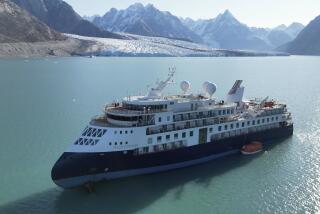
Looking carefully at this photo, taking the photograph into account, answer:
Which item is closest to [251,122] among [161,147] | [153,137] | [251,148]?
[251,148]

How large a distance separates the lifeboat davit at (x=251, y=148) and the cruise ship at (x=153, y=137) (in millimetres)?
589

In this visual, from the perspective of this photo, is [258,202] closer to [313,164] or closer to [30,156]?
[313,164]

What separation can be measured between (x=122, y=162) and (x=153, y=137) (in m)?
4.04

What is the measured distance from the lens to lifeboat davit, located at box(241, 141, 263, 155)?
46.9 metres

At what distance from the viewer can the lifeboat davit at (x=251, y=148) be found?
4690 centimetres

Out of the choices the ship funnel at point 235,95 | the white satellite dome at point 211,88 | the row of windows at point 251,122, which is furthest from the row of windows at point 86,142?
the ship funnel at point 235,95

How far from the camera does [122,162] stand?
3691 cm

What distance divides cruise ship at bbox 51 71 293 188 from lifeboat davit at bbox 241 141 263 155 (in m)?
0.59

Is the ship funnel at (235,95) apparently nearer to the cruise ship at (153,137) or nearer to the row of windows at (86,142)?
the cruise ship at (153,137)

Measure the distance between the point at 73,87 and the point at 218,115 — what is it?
63787 millimetres

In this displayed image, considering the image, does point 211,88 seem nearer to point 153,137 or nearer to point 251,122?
point 251,122

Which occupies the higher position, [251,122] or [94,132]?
[94,132]

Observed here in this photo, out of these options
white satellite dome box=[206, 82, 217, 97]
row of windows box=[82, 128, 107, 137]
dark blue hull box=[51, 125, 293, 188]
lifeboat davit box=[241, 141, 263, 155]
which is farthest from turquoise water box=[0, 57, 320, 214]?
white satellite dome box=[206, 82, 217, 97]

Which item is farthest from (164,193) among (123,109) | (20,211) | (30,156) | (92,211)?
(30,156)
